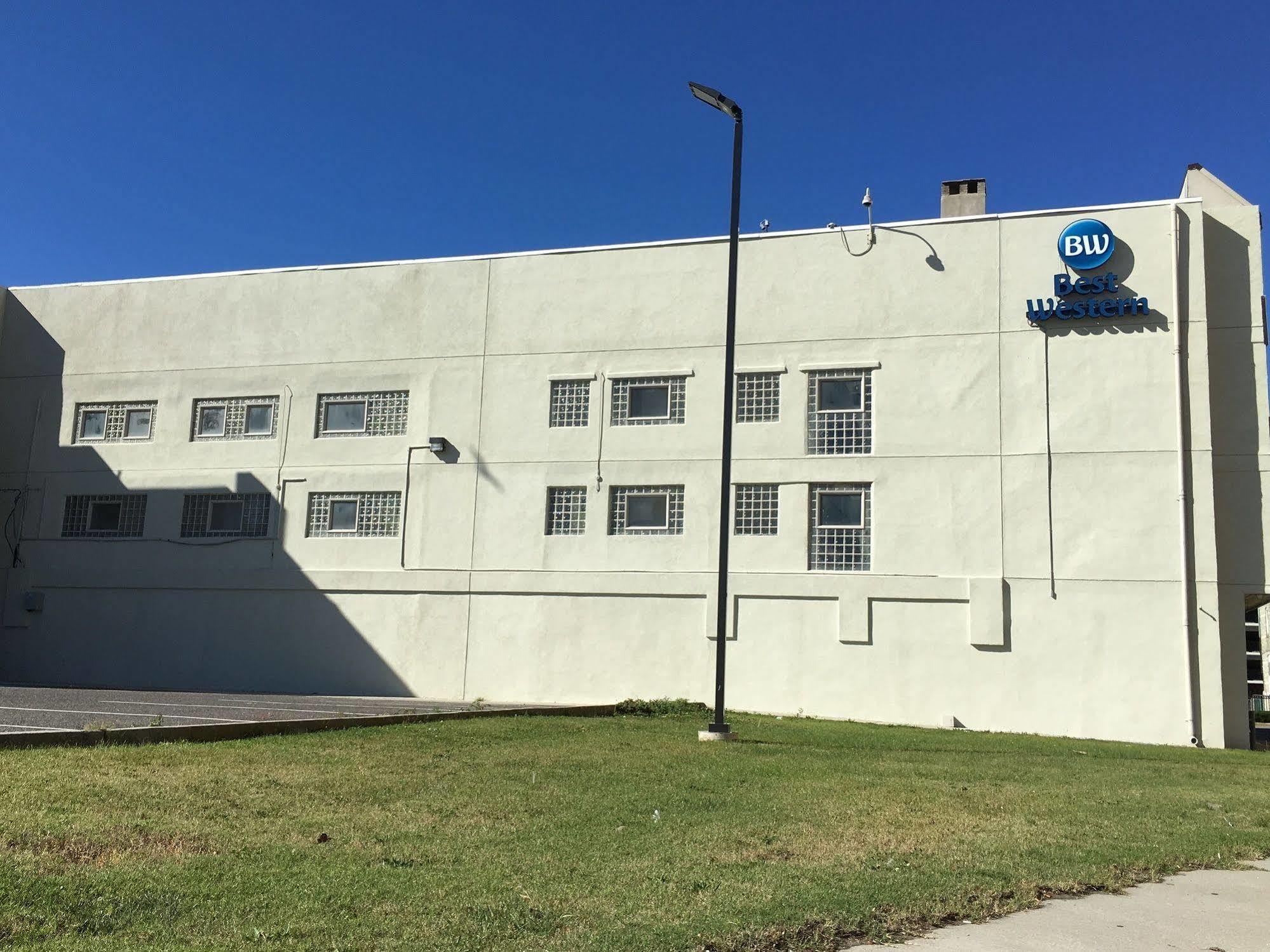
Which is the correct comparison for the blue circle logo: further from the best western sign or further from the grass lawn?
the grass lawn

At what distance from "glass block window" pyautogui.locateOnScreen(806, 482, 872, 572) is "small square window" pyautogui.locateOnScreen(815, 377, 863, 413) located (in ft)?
5.14

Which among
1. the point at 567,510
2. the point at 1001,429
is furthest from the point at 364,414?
the point at 1001,429

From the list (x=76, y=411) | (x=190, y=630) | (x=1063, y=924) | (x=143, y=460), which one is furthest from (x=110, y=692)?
(x=1063, y=924)

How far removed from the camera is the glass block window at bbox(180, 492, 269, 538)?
27047 millimetres

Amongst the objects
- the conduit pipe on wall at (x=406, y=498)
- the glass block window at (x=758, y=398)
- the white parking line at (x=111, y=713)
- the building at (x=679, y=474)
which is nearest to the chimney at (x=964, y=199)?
the building at (x=679, y=474)

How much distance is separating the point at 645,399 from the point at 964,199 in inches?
316

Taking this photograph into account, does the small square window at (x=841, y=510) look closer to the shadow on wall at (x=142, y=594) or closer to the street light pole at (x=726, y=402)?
the street light pole at (x=726, y=402)

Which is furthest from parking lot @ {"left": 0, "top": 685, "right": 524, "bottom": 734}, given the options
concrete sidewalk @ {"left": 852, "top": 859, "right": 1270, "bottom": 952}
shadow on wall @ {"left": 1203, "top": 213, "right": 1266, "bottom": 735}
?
shadow on wall @ {"left": 1203, "top": 213, "right": 1266, "bottom": 735}

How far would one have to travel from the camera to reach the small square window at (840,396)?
77.2ft

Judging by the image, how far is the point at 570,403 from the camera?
2527cm

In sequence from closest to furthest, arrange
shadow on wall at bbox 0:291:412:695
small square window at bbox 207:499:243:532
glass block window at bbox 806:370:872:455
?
glass block window at bbox 806:370:872:455
shadow on wall at bbox 0:291:412:695
small square window at bbox 207:499:243:532

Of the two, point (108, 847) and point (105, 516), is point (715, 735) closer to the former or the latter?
point (108, 847)

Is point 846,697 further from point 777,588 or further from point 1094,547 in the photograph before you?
point 1094,547

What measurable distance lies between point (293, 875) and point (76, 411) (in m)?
25.9
